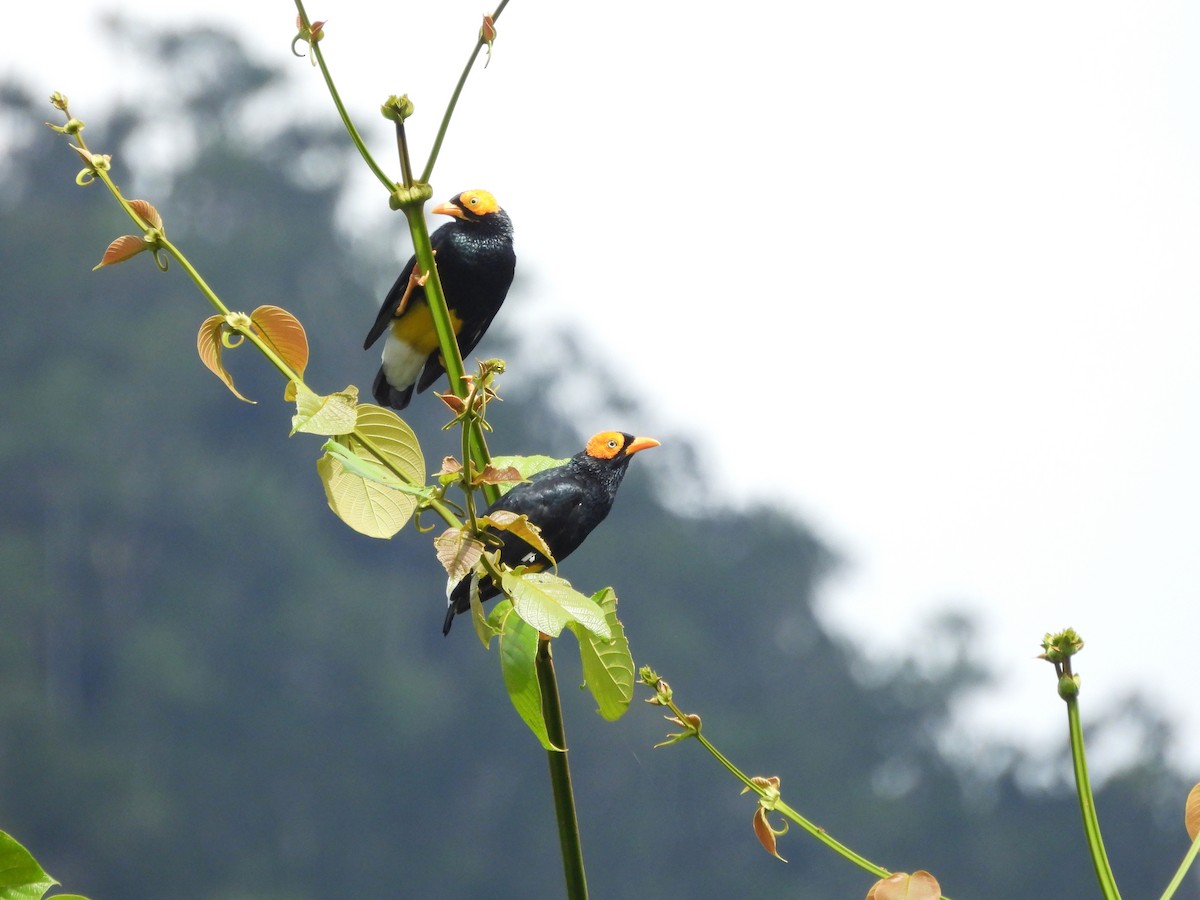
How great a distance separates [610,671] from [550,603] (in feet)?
0.27

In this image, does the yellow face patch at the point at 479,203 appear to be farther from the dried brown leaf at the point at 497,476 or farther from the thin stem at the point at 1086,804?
the thin stem at the point at 1086,804

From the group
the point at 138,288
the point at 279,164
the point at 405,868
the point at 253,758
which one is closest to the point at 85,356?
the point at 138,288

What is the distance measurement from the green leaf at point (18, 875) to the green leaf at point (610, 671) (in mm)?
293

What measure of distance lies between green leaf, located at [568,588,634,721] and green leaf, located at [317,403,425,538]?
0.40 ft

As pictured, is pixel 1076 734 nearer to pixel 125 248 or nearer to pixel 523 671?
pixel 523 671

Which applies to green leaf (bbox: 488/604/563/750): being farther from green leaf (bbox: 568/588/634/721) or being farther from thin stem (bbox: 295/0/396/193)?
thin stem (bbox: 295/0/396/193)

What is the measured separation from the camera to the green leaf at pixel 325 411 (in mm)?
714

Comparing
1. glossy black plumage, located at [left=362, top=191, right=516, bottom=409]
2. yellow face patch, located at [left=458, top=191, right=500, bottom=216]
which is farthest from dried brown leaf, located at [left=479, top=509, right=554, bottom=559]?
yellow face patch, located at [left=458, top=191, right=500, bottom=216]

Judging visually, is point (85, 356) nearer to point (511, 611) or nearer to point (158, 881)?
point (158, 881)

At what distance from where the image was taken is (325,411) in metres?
0.73

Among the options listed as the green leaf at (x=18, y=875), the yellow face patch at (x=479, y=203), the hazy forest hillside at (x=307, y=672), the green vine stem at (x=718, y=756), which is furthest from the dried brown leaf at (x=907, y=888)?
the hazy forest hillside at (x=307, y=672)

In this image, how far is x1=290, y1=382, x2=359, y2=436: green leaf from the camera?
714 mm

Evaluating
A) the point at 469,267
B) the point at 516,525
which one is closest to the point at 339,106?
the point at 516,525

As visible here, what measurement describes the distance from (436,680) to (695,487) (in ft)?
31.5
